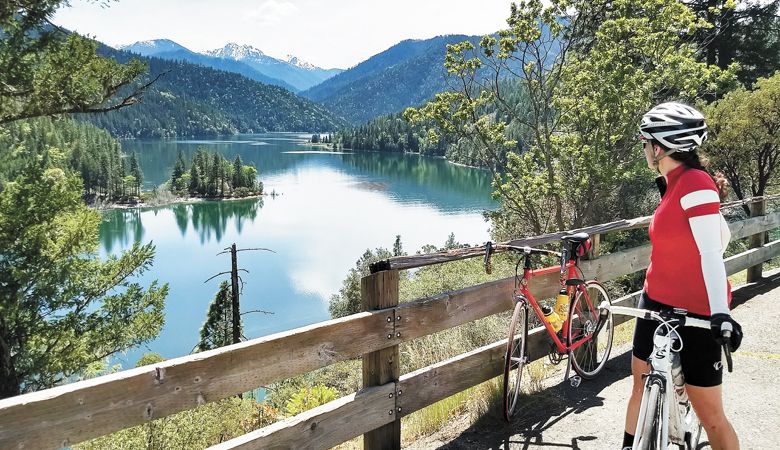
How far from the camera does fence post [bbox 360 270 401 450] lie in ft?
11.8

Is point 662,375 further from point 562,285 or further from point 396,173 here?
point 396,173

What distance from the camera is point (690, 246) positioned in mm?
2746

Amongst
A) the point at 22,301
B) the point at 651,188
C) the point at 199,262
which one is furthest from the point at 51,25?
the point at 199,262

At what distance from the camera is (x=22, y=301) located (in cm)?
1894

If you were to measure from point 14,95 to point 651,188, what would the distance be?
25039 mm

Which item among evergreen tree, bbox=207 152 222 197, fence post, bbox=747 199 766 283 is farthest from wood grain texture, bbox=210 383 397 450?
evergreen tree, bbox=207 152 222 197

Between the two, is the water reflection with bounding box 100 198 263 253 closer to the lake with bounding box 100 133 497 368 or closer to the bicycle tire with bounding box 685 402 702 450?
the lake with bounding box 100 133 497 368

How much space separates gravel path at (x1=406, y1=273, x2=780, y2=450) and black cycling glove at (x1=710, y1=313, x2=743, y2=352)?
191 cm

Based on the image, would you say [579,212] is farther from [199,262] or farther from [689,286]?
[199,262]

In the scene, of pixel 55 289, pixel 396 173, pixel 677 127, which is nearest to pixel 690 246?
pixel 677 127

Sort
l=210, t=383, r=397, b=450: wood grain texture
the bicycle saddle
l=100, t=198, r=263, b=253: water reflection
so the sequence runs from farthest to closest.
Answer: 1. l=100, t=198, r=263, b=253: water reflection
2. the bicycle saddle
3. l=210, t=383, r=397, b=450: wood grain texture

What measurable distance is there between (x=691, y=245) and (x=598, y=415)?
2.28m

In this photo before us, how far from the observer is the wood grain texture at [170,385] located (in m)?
2.16

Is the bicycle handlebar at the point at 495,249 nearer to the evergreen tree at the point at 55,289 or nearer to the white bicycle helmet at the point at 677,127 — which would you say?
the white bicycle helmet at the point at 677,127
